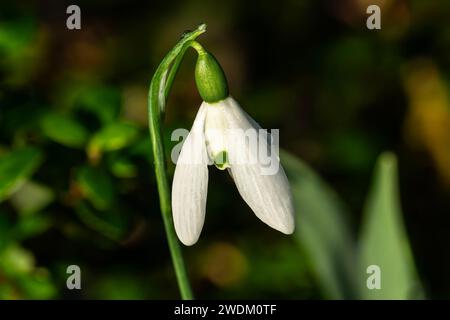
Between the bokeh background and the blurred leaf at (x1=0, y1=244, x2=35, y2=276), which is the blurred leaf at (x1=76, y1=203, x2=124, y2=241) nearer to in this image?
the bokeh background

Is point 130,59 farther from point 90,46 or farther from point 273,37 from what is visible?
point 273,37

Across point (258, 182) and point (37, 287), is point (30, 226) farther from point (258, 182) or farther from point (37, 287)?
point (258, 182)

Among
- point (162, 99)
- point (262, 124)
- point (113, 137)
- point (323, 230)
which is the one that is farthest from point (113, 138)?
point (262, 124)

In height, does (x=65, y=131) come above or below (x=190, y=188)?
above

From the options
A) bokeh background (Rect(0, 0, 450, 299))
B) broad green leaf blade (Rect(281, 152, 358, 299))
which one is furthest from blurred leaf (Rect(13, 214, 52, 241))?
broad green leaf blade (Rect(281, 152, 358, 299))

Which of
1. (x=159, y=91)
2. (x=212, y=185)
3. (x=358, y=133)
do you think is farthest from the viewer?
(x=358, y=133)
